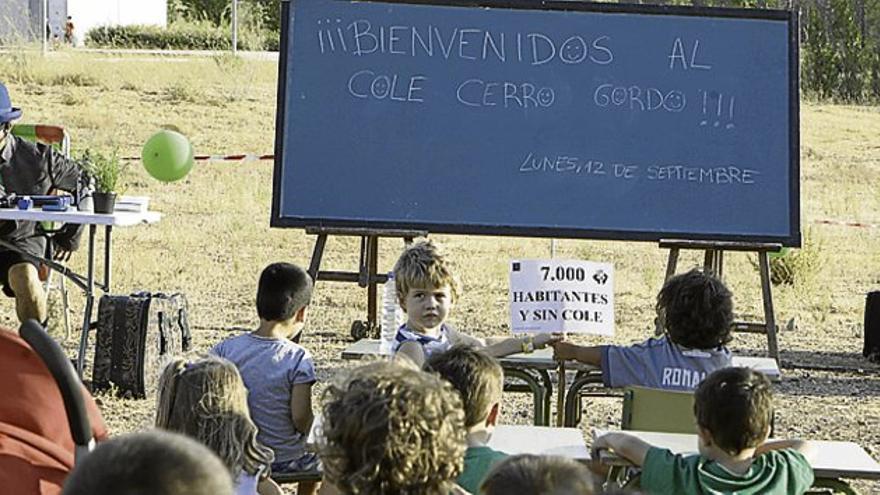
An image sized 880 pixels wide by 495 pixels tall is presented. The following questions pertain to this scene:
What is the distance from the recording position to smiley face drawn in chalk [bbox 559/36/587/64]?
923cm

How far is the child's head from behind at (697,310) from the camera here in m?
5.37

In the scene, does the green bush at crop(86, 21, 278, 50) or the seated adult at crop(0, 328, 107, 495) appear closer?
the seated adult at crop(0, 328, 107, 495)

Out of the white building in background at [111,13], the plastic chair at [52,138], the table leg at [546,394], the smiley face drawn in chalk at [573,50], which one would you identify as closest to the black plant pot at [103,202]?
the plastic chair at [52,138]

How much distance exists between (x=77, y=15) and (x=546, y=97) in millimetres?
39890

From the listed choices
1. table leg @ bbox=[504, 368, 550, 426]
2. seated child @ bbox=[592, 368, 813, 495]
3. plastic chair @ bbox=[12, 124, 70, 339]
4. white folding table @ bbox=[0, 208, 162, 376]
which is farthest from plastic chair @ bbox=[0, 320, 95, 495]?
plastic chair @ bbox=[12, 124, 70, 339]

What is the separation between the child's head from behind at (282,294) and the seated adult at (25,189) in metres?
3.61

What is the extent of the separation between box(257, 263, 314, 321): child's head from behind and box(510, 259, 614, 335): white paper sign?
0.77 metres

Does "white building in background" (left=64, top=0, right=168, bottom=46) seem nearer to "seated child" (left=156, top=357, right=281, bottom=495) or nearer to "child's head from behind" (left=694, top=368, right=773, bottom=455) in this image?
"seated child" (left=156, top=357, right=281, bottom=495)

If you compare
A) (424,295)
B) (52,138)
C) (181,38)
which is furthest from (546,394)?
(181,38)

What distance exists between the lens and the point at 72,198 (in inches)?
342

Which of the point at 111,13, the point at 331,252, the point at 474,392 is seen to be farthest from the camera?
the point at 111,13

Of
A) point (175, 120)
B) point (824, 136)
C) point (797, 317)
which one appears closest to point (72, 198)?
point (797, 317)

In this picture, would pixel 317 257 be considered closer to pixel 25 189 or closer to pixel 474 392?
pixel 25 189

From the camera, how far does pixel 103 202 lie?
827 centimetres
